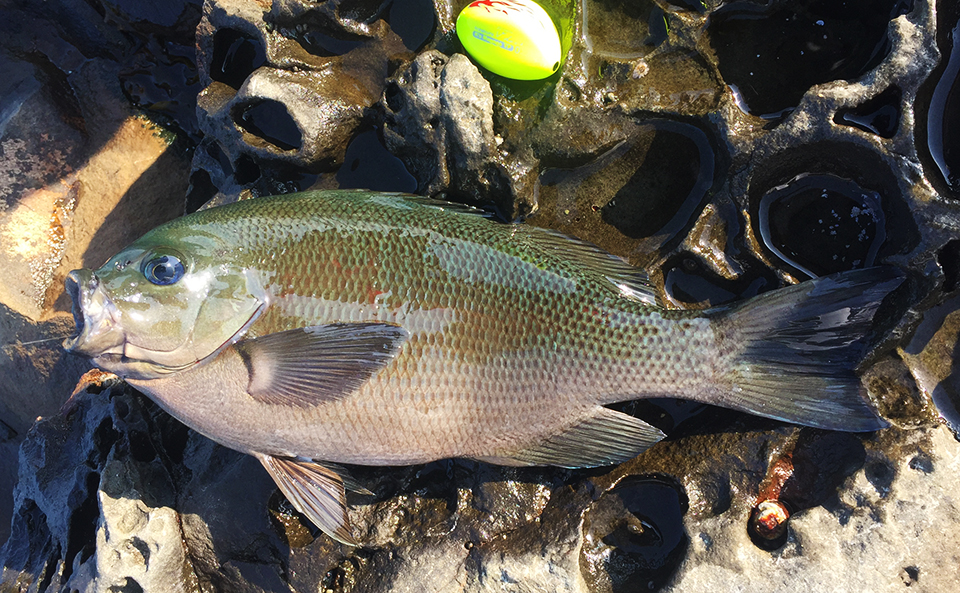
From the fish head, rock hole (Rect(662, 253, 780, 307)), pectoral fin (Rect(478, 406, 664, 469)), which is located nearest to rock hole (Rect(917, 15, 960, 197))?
rock hole (Rect(662, 253, 780, 307))

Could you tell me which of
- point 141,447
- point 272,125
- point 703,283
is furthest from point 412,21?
point 141,447

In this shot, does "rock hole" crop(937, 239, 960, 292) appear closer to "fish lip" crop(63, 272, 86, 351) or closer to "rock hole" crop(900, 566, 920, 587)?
"rock hole" crop(900, 566, 920, 587)

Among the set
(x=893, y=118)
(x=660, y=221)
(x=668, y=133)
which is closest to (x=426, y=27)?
(x=668, y=133)

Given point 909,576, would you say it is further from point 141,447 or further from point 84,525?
point 84,525

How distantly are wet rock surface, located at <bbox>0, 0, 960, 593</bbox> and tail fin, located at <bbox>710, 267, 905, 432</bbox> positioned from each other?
277mm

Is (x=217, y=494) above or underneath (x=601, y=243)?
underneath

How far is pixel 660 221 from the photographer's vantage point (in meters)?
3.10

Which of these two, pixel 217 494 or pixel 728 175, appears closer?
pixel 728 175

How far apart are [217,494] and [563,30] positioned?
10.4 ft

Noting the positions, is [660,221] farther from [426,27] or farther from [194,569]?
[194,569]

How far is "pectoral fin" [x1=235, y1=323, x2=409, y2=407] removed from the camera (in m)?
2.42

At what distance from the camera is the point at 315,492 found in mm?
2717

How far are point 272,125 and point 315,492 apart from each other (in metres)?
2.05

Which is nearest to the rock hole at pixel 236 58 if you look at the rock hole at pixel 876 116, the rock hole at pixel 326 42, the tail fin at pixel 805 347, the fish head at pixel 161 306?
the rock hole at pixel 326 42
